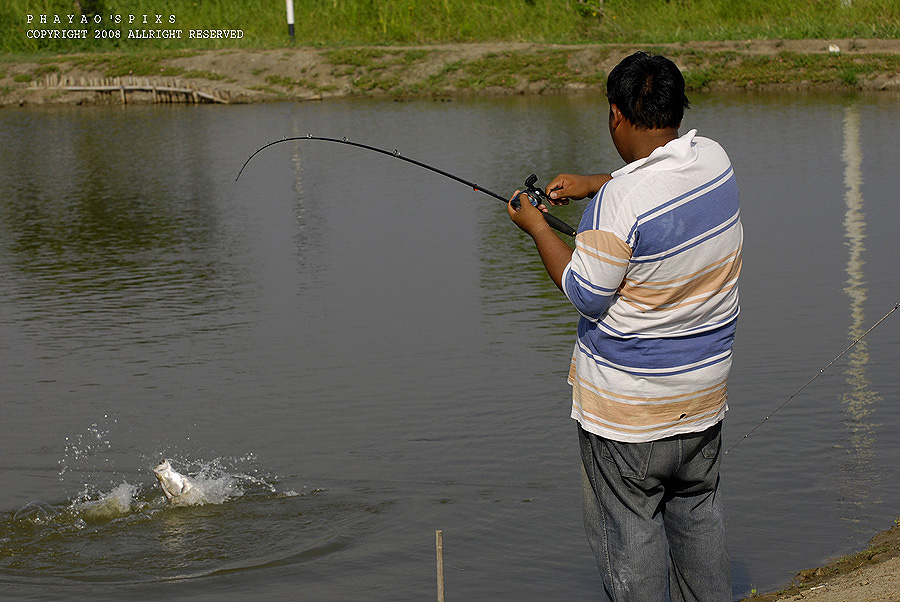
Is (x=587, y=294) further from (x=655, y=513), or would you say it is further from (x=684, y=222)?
(x=655, y=513)

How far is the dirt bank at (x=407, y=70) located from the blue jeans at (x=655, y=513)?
65.5ft

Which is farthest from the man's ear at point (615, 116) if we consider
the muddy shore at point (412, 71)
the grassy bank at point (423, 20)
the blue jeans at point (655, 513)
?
the grassy bank at point (423, 20)

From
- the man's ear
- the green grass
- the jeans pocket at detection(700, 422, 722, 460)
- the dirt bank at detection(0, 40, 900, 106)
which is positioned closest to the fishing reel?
the man's ear

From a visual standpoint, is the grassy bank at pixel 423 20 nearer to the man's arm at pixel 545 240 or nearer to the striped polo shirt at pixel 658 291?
the man's arm at pixel 545 240

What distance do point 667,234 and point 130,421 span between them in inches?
170

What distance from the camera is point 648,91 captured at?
2.58 meters

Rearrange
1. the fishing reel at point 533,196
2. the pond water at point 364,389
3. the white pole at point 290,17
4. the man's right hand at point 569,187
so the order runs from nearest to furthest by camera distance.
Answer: the fishing reel at point 533,196
the man's right hand at point 569,187
the pond water at point 364,389
the white pole at point 290,17

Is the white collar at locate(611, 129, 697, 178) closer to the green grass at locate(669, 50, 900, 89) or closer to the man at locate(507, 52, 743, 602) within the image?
the man at locate(507, 52, 743, 602)

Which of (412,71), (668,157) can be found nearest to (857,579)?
(668,157)

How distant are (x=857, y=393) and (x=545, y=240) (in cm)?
382

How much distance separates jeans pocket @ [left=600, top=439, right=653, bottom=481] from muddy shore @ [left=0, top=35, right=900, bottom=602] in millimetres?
19768

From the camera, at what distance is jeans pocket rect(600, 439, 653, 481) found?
2607 millimetres

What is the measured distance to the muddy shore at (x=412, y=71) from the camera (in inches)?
868

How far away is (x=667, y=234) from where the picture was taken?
8.18 feet
